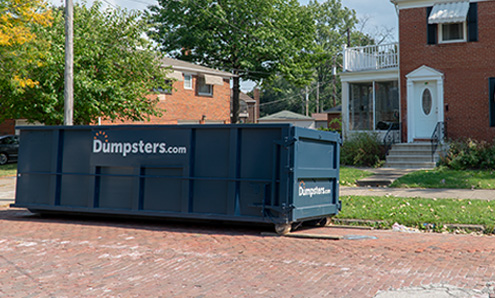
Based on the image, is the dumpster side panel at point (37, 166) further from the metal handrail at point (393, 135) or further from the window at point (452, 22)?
the window at point (452, 22)

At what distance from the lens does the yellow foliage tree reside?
54.0ft

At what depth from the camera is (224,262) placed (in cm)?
688

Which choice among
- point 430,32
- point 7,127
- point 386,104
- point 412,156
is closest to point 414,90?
point 386,104

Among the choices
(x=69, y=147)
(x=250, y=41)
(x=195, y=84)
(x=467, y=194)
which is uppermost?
(x=250, y=41)

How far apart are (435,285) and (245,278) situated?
213 cm

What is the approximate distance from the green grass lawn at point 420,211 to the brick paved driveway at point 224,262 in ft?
2.38

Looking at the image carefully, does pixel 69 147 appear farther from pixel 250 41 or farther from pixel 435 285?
pixel 250 41

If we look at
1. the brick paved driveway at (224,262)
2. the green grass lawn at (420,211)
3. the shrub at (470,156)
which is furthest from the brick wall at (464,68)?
the brick paved driveway at (224,262)

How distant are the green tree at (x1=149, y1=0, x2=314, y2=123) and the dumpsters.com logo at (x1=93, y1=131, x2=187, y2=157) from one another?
26.6m

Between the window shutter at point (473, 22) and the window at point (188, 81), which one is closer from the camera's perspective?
the window shutter at point (473, 22)

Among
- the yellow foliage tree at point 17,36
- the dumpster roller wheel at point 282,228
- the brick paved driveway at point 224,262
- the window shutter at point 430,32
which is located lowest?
the brick paved driveway at point 224,262

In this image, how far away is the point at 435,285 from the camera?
218 inches

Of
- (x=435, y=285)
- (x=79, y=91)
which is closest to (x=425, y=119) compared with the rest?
(x=79, y=91)

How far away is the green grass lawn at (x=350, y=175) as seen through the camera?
15.6 meters
